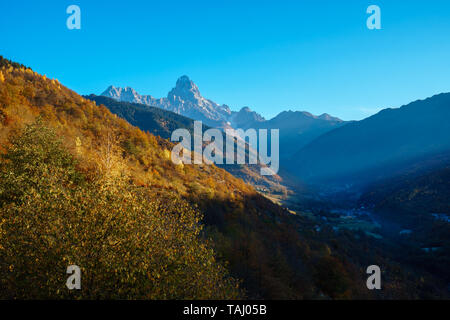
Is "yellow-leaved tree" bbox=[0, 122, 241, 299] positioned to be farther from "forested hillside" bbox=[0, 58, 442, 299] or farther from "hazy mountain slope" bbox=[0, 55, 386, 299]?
"hazy mountain slope" bbox=[0, 55, 386, 299]

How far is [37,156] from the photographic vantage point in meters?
22.2

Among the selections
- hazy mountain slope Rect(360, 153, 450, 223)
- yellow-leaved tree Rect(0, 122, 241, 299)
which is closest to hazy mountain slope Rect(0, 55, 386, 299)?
yellow-leaved tree Rect(0, 122, 241, 299)

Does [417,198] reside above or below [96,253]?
below

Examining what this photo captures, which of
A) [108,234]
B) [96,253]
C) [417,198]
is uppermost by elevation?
[108,234]

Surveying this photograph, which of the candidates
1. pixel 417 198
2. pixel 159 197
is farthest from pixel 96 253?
pixel 417 198

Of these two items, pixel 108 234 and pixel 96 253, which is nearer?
pixel 96 253

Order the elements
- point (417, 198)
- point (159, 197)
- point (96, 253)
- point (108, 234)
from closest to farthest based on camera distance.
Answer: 1. point (96, 253)
2. point (108, 234)
3. point (159, 197)
4. point (417, 198)

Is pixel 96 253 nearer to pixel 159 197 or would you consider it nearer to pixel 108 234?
pixel 108 234

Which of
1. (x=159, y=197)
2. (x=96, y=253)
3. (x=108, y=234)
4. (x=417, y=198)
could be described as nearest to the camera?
(x=96, y=253)

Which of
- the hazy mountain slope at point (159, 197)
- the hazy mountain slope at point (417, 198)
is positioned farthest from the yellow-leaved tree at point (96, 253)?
the hazy mountain slope at point (417, 198)

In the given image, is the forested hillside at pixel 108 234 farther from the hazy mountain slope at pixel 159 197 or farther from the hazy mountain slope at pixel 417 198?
the hazy mountain slope at pixel 417 198
